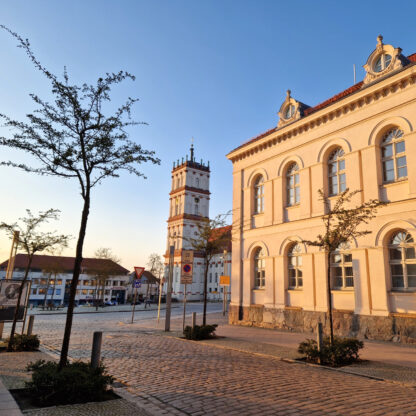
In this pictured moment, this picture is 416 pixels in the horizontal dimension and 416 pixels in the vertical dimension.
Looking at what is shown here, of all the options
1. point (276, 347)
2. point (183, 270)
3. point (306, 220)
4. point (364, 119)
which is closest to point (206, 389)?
point (276, 347)

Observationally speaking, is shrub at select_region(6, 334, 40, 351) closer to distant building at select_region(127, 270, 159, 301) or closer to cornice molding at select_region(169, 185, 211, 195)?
distant building at select_region(127, 270, 159, 301)

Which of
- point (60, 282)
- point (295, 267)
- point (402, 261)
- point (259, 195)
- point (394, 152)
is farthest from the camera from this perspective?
point (60, 282)

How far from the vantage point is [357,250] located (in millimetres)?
14359

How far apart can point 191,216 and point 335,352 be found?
64298mm

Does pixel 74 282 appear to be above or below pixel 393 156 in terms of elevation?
below

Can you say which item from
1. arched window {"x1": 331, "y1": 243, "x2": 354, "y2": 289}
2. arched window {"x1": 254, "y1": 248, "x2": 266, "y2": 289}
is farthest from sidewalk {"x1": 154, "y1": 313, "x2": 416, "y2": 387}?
arched window {"x1": 254, "y1": 248, "x2": 266, "y2": 289}

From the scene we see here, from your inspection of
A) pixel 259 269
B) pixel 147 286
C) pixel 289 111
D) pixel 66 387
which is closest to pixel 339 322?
pixel 259 269

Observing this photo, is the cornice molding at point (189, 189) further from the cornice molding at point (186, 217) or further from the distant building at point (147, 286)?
the distant building at point (147, 286)

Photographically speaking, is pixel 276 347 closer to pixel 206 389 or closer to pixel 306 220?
pixel 206 389

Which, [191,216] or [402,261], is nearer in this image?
[402,261]

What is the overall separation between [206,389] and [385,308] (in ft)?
32.6

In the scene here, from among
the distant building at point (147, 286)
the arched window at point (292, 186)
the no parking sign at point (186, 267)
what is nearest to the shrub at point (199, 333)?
the no parking sign at point (186, 267)

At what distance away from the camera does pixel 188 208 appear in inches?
2874

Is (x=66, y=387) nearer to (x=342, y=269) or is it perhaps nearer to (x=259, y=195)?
(x=342, y=269)
